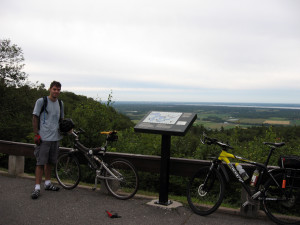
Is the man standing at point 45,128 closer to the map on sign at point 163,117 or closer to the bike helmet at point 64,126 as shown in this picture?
the bike helmet at point 64,126

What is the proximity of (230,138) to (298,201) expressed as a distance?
24.1 feet

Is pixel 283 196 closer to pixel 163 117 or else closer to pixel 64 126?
pixel 163 117

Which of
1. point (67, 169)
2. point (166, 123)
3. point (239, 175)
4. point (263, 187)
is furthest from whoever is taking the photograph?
point (67, 169)

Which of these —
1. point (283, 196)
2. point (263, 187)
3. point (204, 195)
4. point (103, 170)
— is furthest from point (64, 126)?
point (283, 196)

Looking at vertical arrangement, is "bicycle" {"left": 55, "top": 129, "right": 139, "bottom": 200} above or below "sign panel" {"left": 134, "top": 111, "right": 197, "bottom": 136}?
below

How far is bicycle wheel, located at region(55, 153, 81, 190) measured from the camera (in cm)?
555

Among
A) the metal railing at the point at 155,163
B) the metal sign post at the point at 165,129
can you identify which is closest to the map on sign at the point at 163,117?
the metal sign post at the point at 165,129

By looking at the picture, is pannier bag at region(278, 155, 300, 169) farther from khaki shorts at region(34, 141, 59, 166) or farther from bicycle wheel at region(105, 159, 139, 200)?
khaki shorts at region(34, 141, 59, 166)

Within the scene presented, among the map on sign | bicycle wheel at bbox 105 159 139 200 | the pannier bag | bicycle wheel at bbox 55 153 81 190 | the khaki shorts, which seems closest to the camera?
the pannier bag

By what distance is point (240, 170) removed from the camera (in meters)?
4.20

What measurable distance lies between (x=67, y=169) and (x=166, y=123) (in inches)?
93.4

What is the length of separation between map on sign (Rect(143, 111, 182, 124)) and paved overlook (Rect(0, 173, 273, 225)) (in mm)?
1404

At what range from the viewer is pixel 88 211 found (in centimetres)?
433

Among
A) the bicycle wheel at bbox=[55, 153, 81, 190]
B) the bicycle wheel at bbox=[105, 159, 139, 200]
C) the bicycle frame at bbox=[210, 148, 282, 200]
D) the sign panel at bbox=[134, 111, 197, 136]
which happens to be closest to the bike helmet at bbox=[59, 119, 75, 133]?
the bicycle wheel at bbox=[55, 153, 81, 190]
